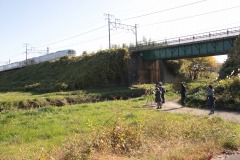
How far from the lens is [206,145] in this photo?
31.6ft

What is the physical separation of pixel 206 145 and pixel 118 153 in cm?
273

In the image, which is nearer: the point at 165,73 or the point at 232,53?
the point at 232,53

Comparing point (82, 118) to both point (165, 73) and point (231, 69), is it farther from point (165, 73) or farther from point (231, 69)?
point (165, 73)

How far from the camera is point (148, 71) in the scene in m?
51.4

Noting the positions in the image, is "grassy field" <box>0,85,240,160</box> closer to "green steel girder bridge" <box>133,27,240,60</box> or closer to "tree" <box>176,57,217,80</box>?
"green steel girder bridge" <box>133,27,240,60</box>

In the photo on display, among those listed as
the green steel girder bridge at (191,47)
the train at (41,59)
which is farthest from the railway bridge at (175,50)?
the train at (41,59)

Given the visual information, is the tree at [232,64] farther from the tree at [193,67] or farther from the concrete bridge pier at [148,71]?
the tree at [193,67]

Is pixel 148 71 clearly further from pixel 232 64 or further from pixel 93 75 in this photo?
pixel 232 64

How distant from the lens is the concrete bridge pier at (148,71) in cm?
5027

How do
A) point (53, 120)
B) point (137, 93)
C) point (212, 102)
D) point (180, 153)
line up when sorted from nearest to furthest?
point (180, 153) → point (53, 120) → point (212, 102) → point (137, 93)

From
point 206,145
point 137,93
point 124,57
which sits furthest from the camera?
point 124,57

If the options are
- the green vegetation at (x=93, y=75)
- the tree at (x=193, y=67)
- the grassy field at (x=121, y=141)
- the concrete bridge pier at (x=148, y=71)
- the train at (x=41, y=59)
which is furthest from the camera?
the train at (x=41, y=59)

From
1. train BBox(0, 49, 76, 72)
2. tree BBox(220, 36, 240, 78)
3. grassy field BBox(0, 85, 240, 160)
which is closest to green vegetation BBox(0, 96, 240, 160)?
grassy field BBox(0, 85, 240, 160)

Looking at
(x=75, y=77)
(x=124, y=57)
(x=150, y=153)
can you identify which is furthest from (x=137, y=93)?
(x=150, y=153)
